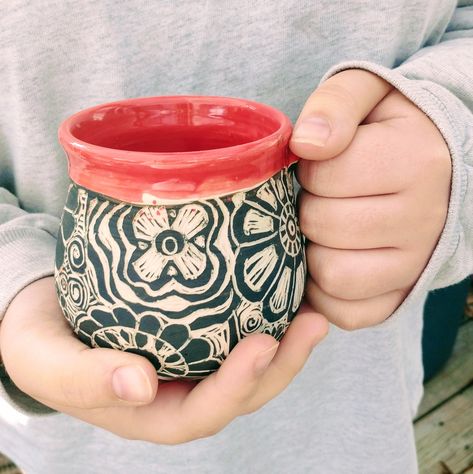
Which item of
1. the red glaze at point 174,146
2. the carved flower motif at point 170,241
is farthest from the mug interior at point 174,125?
the carved flower motif at point 170,241

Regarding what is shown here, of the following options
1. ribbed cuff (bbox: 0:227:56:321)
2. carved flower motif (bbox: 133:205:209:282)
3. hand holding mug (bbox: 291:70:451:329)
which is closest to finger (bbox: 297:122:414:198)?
hand holding mug (bbox: 291:70:451:329)

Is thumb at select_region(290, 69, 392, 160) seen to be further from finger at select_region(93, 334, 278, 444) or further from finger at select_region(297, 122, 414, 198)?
finger at select_region(93, 334, 278, 444)

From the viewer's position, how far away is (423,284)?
1.44ft

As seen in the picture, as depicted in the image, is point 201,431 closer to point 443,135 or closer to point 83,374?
point 83,374

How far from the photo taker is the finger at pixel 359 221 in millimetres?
398

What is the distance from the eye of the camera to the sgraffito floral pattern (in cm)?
36

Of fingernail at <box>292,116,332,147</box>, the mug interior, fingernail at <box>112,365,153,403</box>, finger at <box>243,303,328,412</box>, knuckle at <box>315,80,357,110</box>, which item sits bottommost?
finger at <box>243,303,328,412</box>

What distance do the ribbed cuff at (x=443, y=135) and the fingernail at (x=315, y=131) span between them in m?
0.08

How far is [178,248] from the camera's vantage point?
36cm

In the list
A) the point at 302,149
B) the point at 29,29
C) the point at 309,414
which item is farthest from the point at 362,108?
the point at 309,414

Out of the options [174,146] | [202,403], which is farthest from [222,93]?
[202,403]

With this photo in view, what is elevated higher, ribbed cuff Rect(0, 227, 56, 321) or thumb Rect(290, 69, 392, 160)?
thumb Rect(290, 69, 392, 160)

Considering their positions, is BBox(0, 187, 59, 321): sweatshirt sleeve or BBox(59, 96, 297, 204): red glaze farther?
BBox(0, 187, 59, 321): sweatshirt sleeve

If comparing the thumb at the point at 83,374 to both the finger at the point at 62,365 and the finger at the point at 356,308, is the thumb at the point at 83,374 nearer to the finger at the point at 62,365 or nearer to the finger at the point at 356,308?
the finger at the point at 62,365
